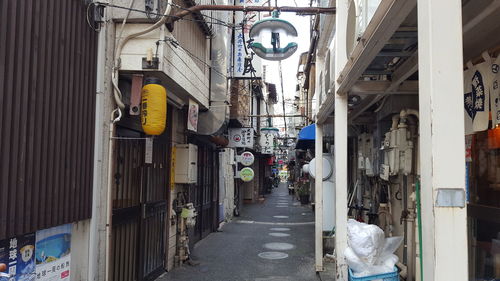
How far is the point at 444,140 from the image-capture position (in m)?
2.19

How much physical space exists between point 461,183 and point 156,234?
770 cm

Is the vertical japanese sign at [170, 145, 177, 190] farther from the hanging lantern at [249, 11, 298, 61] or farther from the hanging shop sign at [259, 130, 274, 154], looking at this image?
the hanging shop sign at [259, 130, 274, 154]

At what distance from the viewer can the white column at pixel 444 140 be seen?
2.16 meters

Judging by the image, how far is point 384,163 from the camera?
278 inches

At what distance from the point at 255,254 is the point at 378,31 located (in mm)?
9060

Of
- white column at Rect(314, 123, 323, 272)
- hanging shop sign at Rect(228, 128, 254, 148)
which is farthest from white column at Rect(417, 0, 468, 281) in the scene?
hanging shop sign at Rect(228, 128, 254, 148)

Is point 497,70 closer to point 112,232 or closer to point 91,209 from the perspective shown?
point 91,209

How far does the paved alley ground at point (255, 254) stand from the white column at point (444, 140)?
7.05 metres

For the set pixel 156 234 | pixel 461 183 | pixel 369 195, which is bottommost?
pixel 156 234

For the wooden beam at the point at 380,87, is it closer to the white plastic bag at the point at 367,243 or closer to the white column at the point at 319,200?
the white plastic bag at the point at 367,243

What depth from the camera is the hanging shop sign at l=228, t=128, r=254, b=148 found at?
16.8 meters

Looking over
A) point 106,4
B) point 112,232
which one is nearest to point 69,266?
point 112,232

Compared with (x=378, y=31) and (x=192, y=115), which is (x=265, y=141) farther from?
(x=378, y=31)

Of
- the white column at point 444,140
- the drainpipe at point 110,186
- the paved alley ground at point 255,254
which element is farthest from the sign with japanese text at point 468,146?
the paved alley ground at point 255,254
